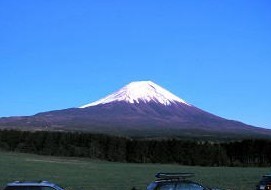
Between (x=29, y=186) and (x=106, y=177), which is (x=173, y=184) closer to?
(x=29, y=186)

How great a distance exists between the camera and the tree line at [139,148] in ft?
299

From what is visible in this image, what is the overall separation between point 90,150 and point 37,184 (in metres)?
77.9

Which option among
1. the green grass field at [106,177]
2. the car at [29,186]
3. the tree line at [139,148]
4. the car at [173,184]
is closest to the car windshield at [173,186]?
the car at [173,184]

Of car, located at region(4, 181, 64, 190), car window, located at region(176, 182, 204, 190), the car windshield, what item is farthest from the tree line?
car, located at region(4, 181, 64, 190)

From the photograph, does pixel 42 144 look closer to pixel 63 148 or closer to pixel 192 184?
pixel 63 148

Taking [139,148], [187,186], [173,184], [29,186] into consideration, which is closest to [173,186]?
[173,184]

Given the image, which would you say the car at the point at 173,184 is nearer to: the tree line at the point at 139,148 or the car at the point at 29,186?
the car at the point at 29,186

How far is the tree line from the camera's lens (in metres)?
91.2

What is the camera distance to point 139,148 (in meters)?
94.5

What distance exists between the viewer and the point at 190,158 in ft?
300

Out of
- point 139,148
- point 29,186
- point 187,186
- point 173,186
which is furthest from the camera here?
point 139,148

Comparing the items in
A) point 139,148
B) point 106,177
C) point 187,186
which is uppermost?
point 139,148

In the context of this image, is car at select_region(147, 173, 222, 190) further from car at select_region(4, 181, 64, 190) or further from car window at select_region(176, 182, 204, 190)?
car at select_region(4, 181, 64, 190)

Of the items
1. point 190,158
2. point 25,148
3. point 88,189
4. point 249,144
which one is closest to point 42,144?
point 25,148
